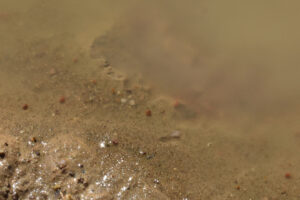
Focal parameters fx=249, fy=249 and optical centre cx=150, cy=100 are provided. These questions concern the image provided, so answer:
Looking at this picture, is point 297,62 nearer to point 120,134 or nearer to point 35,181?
point 120,134

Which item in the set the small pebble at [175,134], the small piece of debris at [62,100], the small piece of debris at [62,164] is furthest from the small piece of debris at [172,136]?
the small piece of debris at [62,100]

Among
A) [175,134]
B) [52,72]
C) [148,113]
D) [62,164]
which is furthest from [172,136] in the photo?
[52,72]

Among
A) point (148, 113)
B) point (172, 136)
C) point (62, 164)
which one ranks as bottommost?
point (62, 164)

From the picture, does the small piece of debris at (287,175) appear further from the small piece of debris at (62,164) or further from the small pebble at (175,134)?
the small piece of debris at (62,164)

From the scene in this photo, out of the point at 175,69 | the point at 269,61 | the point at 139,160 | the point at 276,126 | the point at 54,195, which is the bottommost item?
the point at 54,195

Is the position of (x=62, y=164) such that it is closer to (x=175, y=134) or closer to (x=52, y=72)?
(x=175, y=134)

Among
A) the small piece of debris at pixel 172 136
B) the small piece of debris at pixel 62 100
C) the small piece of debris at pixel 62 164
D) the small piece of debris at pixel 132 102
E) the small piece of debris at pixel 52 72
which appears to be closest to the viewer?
the small piece of debris at pixel 62 164

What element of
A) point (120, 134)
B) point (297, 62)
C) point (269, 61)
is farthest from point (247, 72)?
point (120, 134)

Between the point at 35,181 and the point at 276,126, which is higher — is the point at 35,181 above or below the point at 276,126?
below
